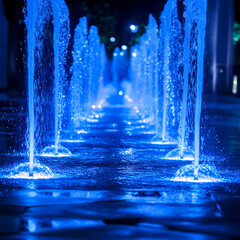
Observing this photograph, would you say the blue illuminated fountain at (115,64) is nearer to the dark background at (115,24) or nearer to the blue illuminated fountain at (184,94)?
the dark background at (115,24)

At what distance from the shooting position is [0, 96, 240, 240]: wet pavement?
16.0 ft

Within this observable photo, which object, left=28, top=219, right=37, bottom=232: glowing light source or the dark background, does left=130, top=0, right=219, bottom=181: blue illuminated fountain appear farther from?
the dark background

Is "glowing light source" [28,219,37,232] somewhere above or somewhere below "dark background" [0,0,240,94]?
below

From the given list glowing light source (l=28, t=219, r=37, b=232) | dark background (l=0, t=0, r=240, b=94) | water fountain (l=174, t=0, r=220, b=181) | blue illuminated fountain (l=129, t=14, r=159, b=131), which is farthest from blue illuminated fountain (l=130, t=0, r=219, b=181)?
dark background (l=0, t=0, r=240, b=94)

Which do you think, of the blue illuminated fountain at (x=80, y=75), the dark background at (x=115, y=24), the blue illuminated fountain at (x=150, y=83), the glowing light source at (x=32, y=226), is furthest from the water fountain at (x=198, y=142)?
the dark background at (x=115, y=24)

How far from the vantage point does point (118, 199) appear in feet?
20.1

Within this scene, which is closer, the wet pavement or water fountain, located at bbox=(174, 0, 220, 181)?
the wet pavement

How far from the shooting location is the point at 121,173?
26.4 feet

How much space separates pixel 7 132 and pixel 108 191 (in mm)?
7727

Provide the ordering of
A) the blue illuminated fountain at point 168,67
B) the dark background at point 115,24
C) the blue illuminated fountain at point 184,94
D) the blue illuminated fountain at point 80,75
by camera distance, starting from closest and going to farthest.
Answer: the blue illuminated fountain at point 184,94, the blue illuminated fountain at point 168,67, the blue illuminated fountain at point 80,75, the dark background at point 115,24

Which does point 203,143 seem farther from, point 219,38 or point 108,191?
point 219,38

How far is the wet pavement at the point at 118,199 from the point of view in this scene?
4.89m

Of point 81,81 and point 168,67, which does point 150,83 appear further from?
point 168,67

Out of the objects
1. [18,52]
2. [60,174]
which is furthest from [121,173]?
[18,52]
